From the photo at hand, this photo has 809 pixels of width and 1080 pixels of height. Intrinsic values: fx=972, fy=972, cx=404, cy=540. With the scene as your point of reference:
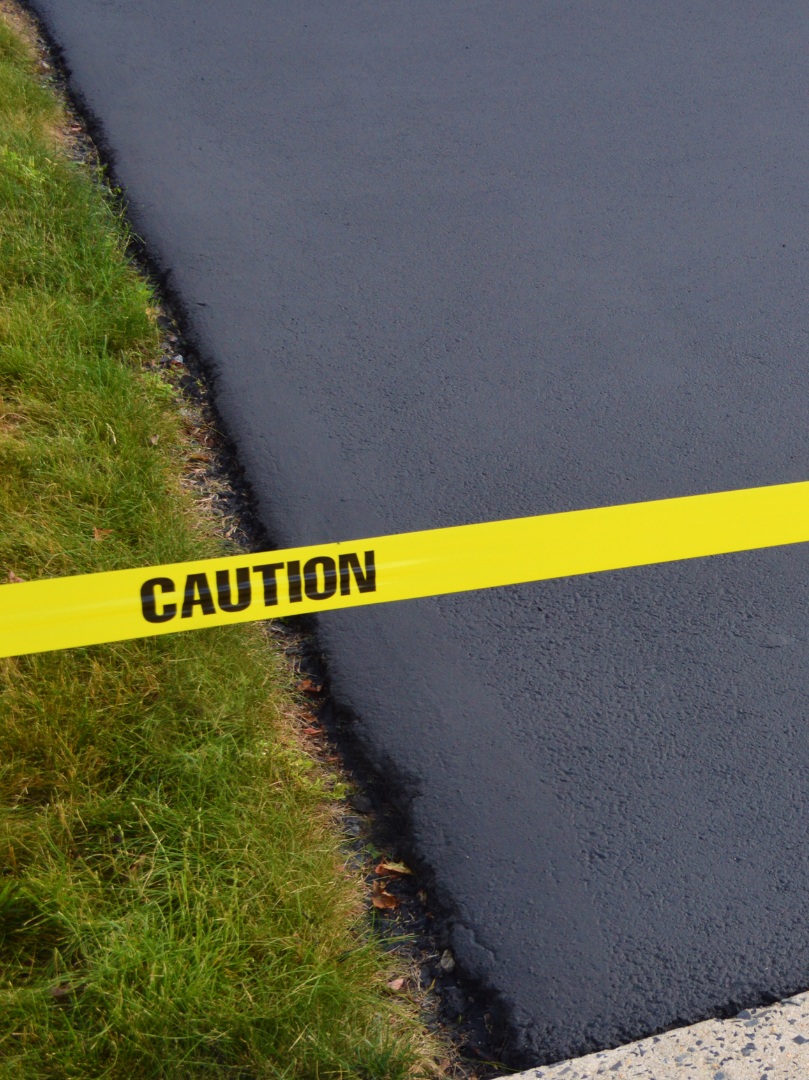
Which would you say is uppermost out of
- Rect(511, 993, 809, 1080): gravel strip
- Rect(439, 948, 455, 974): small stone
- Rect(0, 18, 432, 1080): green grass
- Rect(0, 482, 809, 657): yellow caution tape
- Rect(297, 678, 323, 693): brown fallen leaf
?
Rect(0, 482, 809, 657): yellow caution tape

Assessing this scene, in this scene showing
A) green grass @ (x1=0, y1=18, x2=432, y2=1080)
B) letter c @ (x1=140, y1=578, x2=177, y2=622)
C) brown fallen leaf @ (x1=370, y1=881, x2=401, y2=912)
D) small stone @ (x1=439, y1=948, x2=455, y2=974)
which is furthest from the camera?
brown fallen leaf @ (x1=370, y1=881, x2=401, y2=912)

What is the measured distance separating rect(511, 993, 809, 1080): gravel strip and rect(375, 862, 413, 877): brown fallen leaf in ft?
1.93

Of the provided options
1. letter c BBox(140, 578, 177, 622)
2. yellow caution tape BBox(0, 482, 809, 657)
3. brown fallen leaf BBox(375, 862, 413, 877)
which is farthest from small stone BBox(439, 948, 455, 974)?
letter c BBox(140, 578, 177, 622)

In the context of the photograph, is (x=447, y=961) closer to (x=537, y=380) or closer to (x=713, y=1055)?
(x=713, y=1055)

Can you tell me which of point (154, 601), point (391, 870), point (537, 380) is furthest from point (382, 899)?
point (537, 380)

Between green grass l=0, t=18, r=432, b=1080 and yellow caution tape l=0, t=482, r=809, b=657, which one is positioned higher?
yellow caution tape l=0, t=482, r=809, b=657

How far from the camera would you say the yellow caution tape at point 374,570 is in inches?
88.8

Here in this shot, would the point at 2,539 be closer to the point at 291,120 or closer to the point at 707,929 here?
the point at 707,929

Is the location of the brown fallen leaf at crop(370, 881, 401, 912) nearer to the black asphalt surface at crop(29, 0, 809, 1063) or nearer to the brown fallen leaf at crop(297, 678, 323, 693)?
the black asphalt surface at crop(29, 0, 809, 1063)

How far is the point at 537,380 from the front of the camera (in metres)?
4.36

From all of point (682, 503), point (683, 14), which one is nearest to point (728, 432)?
point (682, 503)

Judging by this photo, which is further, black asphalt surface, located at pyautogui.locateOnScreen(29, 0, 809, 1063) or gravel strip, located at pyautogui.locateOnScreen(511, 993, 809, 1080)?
black asphalt surface, located at pyautogui.locateOnScreen(29, 0, 809, 1063)

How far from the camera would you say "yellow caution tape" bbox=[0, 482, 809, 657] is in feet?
7.40

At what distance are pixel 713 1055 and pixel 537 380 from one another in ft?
9.38
